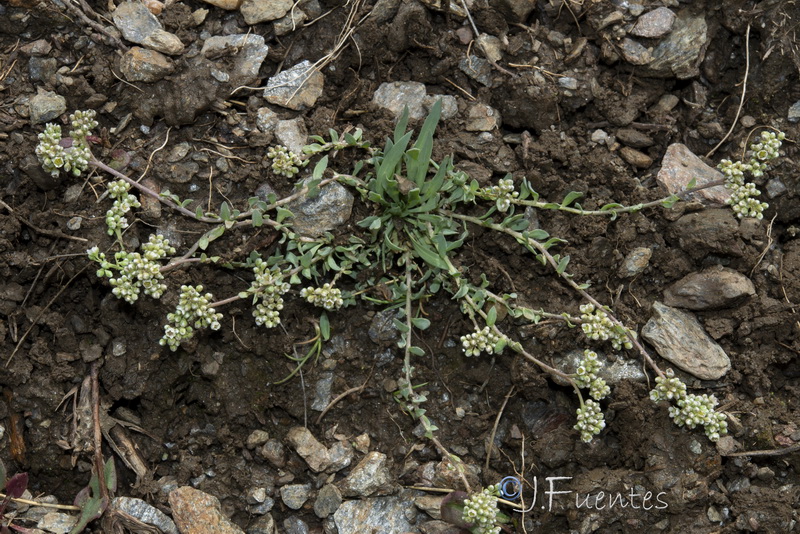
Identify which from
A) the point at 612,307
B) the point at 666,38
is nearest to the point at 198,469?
the point at 612,307

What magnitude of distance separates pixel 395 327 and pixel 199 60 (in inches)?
75.7

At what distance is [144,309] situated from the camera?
13.2ft

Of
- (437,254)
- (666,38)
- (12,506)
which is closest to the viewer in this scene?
(12,506)

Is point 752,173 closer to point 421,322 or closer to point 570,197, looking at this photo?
point 570,197

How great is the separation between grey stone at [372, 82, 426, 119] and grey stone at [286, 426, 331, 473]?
75.0 inches

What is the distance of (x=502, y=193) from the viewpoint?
4.11 metres

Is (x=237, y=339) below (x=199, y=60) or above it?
below

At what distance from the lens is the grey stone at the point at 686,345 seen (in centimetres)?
400

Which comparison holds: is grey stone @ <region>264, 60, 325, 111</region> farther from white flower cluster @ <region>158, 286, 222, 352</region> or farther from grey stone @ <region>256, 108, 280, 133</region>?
white flower cluster @ <region>158, 286, 222, 352</region>

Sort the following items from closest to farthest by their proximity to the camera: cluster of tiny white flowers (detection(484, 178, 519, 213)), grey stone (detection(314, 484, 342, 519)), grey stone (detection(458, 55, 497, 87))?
grey stone (detection(314, 484, 342, 519)) < cluster of tiny white flowers (detection(484, 178, 519, 213)) < grey stone (detection(458, 55, 497, 87))

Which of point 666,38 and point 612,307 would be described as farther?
point 666,38

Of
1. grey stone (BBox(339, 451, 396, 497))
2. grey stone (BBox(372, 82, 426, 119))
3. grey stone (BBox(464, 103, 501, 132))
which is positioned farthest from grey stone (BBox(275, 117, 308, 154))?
grey stone (BBox(339, 451, 396, 497))

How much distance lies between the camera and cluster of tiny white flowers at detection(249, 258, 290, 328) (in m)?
3.88

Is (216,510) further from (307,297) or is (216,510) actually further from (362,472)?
(307,297)
